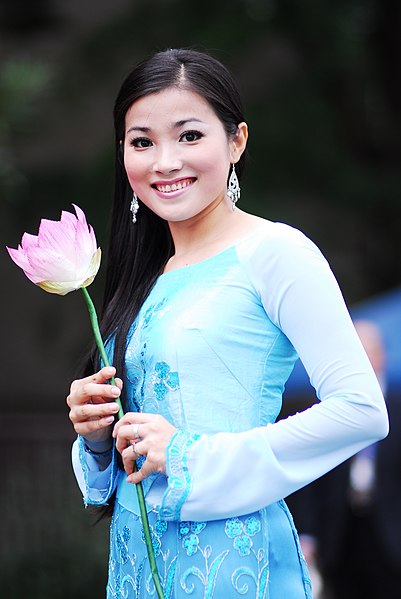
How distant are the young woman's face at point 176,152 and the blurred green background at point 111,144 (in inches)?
178

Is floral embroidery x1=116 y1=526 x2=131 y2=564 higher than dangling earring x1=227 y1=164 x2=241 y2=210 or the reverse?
the reverse

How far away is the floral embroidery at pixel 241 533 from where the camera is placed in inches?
76.7

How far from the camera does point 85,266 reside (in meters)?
1.98

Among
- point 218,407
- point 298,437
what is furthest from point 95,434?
point 298,437

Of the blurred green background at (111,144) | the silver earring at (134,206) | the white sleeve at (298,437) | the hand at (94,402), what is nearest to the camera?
the white sleeve at (298,437)

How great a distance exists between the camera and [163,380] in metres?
2.01

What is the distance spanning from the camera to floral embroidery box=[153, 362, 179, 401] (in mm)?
1994

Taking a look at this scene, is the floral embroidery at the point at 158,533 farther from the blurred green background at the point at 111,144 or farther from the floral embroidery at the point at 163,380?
the blurred green background at the point at 111,144

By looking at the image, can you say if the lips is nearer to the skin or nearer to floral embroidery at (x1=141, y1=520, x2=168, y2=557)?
the skin

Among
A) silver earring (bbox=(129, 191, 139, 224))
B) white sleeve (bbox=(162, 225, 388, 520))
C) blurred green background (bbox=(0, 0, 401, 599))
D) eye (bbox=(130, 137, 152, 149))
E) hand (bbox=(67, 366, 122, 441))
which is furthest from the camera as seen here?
blurred green background (bbox=(0, 0, 401, 599))

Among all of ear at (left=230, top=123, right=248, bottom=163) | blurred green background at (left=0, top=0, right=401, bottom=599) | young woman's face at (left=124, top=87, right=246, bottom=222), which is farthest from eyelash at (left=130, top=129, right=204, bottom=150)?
blurred green background at (left=0, top=0, right=401, bottom=599)

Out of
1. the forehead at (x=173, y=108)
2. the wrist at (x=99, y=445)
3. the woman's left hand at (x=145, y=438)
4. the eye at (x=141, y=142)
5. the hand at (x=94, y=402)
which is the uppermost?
the forehead at (x=173, y=108)

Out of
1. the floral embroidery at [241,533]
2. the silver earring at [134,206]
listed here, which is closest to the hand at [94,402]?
the floral embroidery at [241,533]

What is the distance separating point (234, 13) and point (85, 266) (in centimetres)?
615
